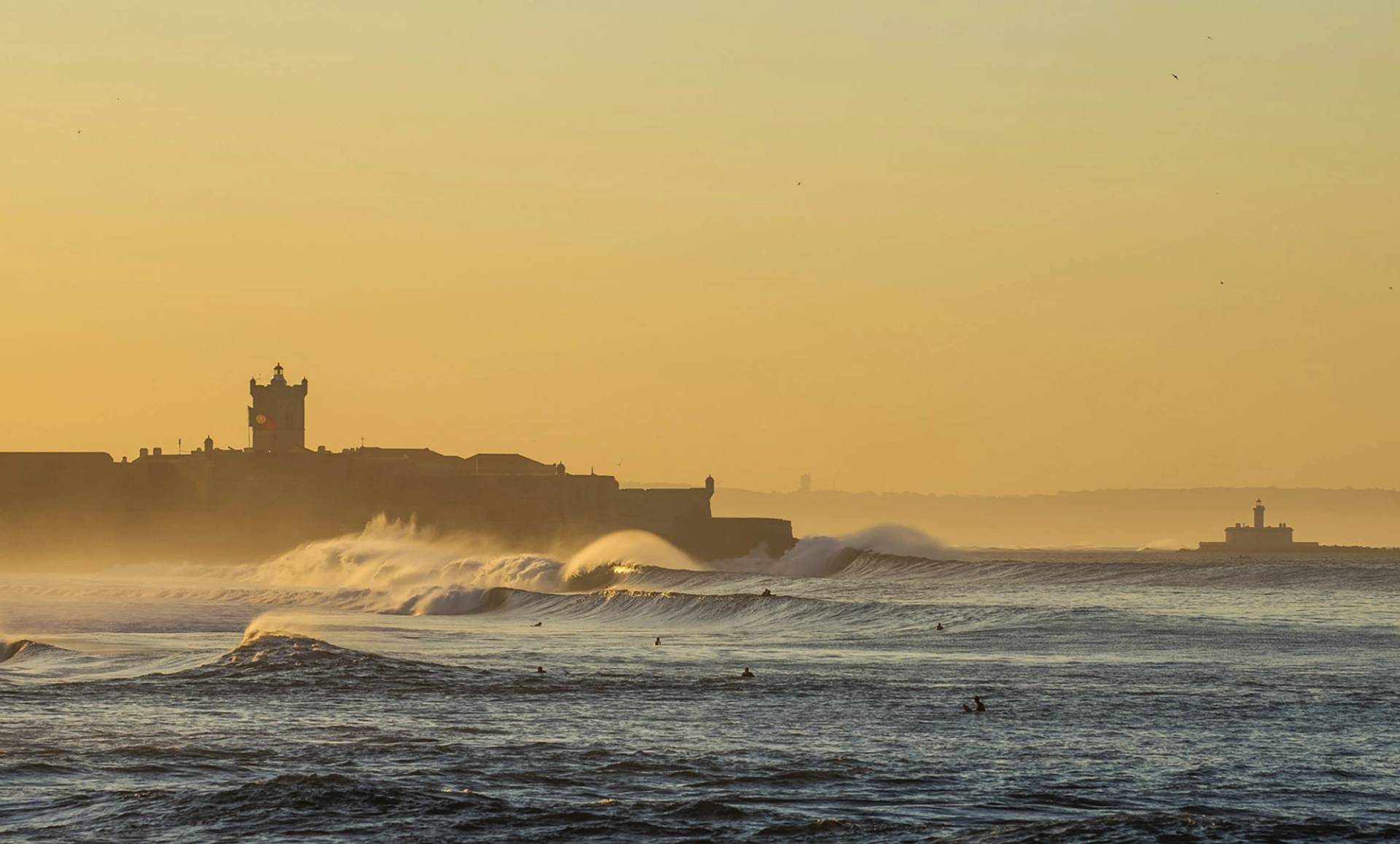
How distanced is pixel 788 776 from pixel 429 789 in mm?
3123

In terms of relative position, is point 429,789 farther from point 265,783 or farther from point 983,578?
point 983,578

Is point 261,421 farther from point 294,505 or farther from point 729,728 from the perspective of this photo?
point 729,728

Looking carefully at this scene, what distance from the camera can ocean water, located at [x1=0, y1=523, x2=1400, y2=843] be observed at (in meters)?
14.9

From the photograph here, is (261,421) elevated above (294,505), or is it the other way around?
(261,421)

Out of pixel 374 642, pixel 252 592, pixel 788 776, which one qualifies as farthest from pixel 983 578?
pixel 788 776

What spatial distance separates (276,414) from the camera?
10281 centimetres

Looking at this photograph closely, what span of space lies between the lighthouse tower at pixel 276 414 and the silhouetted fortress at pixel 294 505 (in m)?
2.78

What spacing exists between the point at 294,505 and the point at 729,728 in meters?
80.5

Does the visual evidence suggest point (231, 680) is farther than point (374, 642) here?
No

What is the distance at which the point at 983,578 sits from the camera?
63.7 meters

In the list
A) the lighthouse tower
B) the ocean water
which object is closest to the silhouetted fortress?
the lighthouse tower

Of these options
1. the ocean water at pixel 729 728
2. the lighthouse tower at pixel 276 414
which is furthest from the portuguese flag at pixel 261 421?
the ocean water at pixel 729 728

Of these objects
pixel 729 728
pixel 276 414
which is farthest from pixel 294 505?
pixel 729 728

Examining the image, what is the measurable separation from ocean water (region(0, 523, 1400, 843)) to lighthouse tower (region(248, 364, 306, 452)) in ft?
198
